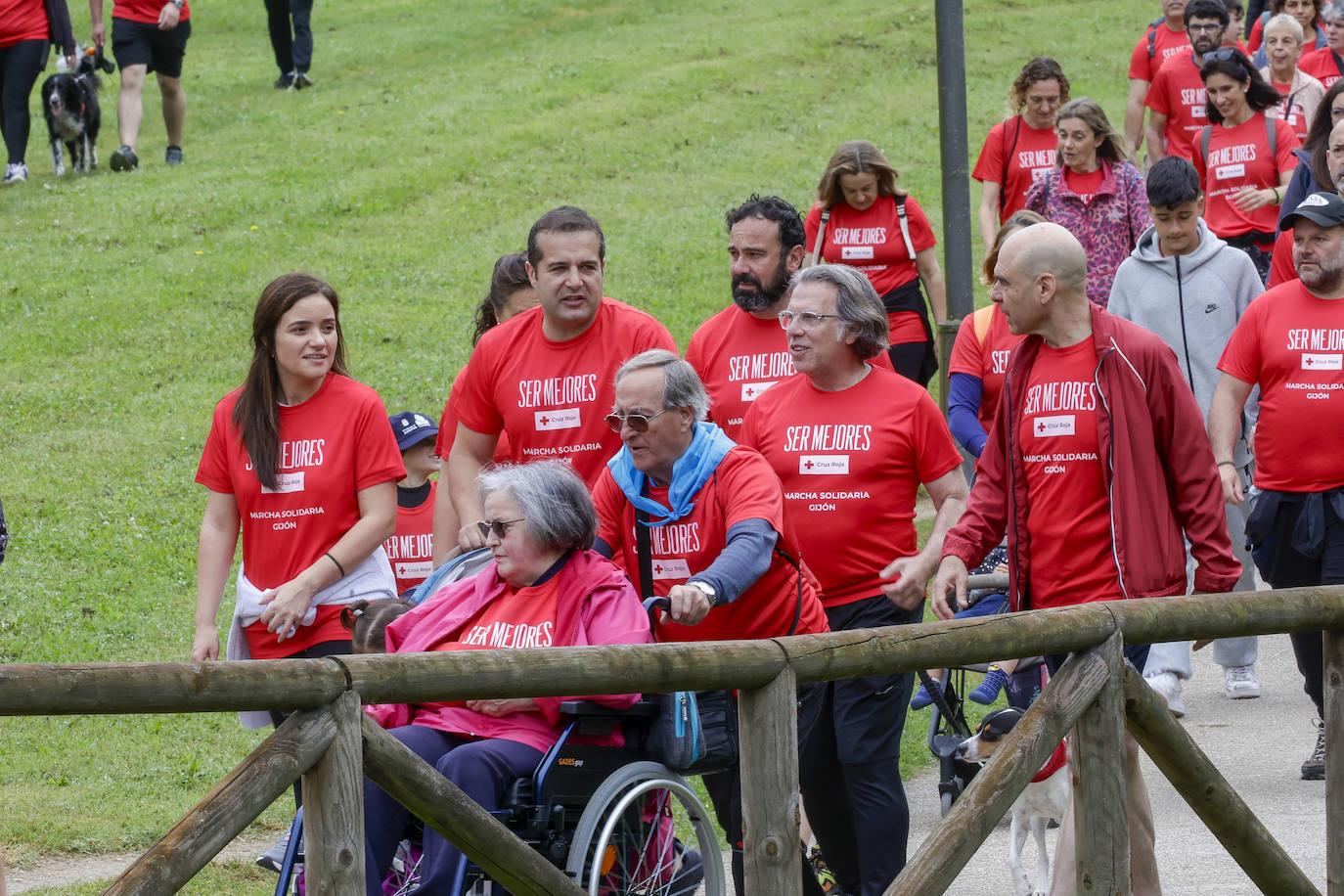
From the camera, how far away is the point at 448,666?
3.29 metres

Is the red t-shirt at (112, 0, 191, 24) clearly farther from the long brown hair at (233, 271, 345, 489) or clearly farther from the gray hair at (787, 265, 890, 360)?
the gray hair at (787, 265, 890, 360)

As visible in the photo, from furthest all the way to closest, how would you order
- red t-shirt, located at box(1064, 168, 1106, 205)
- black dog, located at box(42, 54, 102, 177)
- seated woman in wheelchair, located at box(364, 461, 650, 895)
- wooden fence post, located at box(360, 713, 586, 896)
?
black dog, located at box(42, 54, 102, 177), red t-shirt, located at box(1064, 168, 1106, 205), seated woman in wheelchair, located at box(364, 461, 650, 895), wooden fence post, located at box(360, 713, 586, 896)

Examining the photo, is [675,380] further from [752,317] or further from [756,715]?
[756,715]

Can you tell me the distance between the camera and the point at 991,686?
6.41 m

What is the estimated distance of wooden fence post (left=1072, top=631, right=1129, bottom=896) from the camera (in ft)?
13.4

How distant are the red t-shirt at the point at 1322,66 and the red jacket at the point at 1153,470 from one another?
7.41 m

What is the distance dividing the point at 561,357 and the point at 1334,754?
2720 mm

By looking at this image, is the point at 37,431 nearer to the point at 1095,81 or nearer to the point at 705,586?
the point at 705,586

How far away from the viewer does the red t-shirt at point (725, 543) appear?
16.2ft

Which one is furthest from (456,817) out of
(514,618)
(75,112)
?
(75,112)

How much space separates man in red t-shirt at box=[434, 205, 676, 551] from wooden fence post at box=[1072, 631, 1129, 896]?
2.17 meters

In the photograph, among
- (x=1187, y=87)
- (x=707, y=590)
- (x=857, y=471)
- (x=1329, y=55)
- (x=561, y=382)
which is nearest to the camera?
(x=707, y=590)

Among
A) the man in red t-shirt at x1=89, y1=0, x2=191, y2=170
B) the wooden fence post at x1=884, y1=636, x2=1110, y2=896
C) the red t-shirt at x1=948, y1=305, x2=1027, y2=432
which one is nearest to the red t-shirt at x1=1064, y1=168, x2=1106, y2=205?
the red t-shirt at x1=948, y1=305, x2=1027, y2=432

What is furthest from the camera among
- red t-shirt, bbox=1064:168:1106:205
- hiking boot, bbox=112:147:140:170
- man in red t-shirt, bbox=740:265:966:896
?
hiking boot, bbox=112:147:140:170
